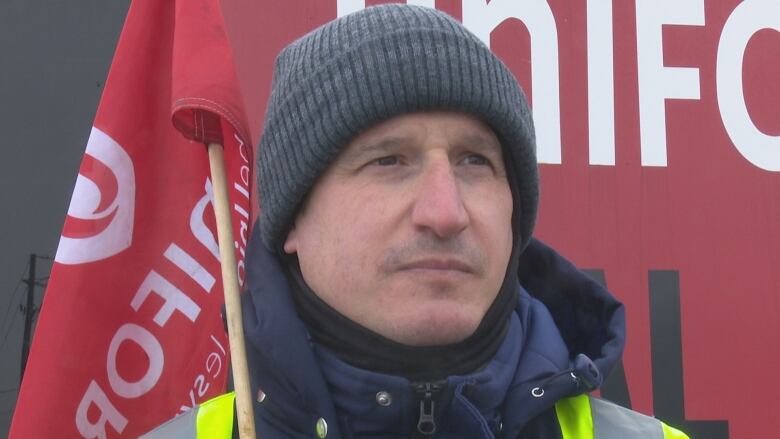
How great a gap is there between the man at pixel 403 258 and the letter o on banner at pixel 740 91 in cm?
68

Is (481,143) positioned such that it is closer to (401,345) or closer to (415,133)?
(415,133)

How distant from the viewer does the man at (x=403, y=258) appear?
1312 mm

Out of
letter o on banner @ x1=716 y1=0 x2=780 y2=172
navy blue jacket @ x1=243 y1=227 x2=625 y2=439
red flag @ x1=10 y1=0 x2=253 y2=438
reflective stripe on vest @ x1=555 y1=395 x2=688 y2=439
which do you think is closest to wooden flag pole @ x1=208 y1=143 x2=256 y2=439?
navy blue jacket @ x1=243 y1=227 x2=625 y2=439

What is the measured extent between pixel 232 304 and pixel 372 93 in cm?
40

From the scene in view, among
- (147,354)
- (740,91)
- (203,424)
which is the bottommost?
(203,424)

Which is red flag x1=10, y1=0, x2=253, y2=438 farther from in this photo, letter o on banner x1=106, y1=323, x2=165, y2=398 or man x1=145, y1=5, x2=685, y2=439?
man x1=145, y1=5, x2=685, y2=439

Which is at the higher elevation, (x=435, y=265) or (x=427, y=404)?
(x=435, y=265)

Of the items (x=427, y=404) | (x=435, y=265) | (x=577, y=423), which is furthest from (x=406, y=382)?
(x=577, y=423)

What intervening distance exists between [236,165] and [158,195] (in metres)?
0.17

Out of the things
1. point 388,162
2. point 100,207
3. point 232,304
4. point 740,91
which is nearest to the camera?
Result: point 388,162

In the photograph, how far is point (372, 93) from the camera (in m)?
1.36

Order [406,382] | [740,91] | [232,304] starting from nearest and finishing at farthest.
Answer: [406,382] → [232,304] → [740,91]

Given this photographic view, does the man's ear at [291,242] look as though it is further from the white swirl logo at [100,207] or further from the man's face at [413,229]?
the white swirl logo at [100,207]

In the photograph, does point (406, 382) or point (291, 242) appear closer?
point (406, 382)
